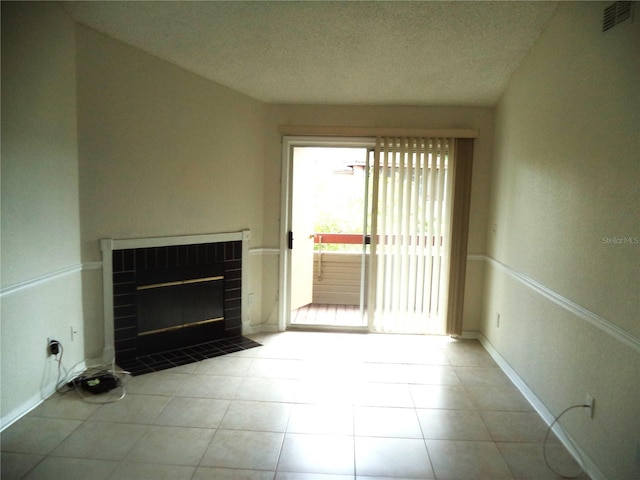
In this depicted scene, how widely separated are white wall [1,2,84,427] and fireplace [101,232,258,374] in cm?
32

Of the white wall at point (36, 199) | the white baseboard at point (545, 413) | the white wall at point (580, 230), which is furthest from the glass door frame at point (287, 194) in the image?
the white baseboard at point (545, 413)

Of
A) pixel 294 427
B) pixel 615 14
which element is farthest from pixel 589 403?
pixel 615 14

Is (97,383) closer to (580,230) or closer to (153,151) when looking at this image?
(153,151)

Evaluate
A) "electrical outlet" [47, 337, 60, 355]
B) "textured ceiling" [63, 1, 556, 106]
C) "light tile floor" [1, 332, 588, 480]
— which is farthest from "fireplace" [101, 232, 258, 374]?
"textured ceiling" [63, 1, 556, 106]

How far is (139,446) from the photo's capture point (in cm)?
222

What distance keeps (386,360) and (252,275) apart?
1517 mm

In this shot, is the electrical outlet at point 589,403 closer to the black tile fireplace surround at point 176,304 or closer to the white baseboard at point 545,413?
the white baseboard at point 545,413

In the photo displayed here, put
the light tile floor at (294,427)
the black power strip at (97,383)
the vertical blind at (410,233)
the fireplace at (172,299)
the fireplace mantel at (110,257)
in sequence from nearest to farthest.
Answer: the light tile floor at (294,427) < the black power strip at (97,383) < the fireplace mantel at (110,257) < the fireplace at (172,299) < the vertical blind at (410,233)

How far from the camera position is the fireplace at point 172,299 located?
3197 millimetres

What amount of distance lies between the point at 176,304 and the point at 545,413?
2.83m

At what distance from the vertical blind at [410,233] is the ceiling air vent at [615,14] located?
1.91 metres

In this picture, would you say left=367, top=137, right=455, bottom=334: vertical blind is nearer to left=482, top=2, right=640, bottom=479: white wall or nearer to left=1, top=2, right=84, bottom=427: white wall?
left=482, top=2, right=640, bottom=479: white wall

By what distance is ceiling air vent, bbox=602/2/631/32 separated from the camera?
1.90 metres

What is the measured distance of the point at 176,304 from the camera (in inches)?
140
